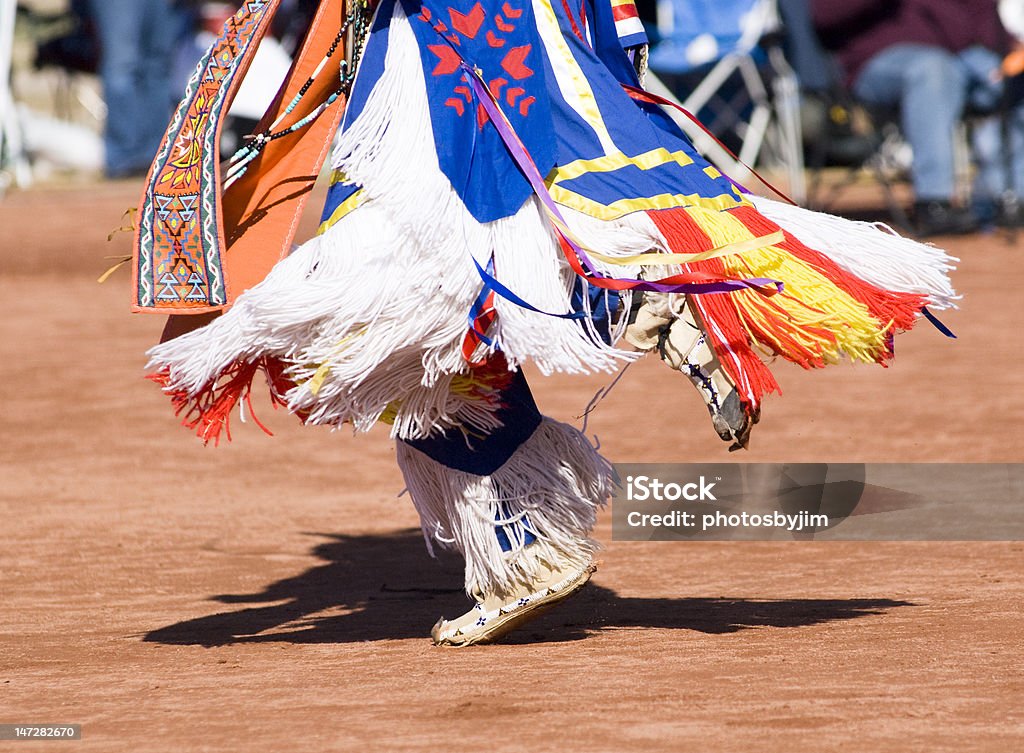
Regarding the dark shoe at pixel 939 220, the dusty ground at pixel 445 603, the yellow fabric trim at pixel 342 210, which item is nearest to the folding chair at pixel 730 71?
the dark shoe at pixel 939 220

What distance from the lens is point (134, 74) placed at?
15.3 metres

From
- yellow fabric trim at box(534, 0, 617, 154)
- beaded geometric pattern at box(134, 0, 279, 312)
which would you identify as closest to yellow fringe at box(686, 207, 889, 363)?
yellow fabric trim at box(534, 0, 617, 154)

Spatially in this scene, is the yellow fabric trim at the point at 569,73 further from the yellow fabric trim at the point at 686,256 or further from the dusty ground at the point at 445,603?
the dusty ground at the point at 445,603

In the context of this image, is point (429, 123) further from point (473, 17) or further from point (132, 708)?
point (132, 708)

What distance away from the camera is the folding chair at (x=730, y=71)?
1398 centimetres

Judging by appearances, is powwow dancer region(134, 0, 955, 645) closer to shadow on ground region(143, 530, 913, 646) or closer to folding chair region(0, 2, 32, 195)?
shadow on ground region(143, 530, 913, 646)

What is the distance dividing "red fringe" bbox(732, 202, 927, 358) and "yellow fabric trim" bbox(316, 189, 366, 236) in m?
0.87

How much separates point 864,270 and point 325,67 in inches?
53.6

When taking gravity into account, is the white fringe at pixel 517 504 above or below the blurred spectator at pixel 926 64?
below

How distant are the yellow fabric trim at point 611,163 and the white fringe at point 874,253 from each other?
261 millimetres

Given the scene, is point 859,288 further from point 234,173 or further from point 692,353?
point 234,173

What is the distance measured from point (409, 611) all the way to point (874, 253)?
5.29 ft

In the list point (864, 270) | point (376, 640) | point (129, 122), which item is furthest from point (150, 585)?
point (129, 122)

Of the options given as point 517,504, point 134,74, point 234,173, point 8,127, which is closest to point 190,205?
point 234,173
